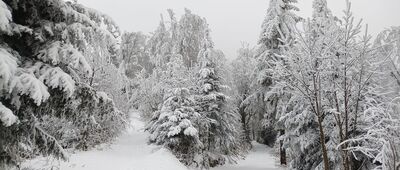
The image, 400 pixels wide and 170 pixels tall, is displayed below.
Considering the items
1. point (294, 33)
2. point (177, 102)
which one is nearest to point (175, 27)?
point (177, 102)

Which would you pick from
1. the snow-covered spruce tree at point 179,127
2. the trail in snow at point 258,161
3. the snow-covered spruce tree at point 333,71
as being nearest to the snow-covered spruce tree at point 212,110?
the trail in snow at point 258,161

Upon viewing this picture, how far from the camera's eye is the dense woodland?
19.2ft

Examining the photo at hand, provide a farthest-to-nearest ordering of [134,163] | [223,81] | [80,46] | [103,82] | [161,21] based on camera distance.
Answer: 1. [161,21]
2. [223,81]
3. [103,82]
4. [134,163]
5. [80,46]

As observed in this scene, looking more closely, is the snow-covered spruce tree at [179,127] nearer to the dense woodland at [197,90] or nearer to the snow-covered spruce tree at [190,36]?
the dense woodland at [197,90]

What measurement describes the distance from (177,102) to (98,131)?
442 cm

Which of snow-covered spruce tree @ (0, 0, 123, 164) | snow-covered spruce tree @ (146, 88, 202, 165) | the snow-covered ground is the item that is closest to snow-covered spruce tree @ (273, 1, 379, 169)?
snow-covered spruce tree @ (0, 0, 123, 164)

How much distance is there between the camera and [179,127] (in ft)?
51.4

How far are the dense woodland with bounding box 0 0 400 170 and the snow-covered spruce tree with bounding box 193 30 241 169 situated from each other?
0.22ft

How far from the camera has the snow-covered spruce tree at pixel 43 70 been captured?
5215 mm

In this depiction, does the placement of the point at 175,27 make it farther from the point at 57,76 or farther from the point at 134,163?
the point at 57,76

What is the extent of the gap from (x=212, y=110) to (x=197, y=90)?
57.9 inches

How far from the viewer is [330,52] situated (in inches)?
360

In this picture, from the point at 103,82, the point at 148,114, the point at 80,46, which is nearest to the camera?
the point at 80,46

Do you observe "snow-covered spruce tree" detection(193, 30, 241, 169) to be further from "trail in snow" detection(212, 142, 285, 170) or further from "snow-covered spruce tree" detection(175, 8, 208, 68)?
"snow-covered spruce tree" detection(175, 8, 208, 68)
